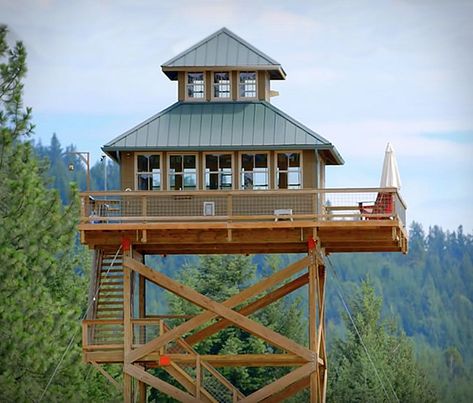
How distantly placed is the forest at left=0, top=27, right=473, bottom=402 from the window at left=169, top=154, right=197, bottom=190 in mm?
3907

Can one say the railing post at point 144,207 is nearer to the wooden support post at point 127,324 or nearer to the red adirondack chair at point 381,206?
the wooden support post at point 127,324

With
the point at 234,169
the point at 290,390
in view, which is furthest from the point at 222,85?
the point at 290,390

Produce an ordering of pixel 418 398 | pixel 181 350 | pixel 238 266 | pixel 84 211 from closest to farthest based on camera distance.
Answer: pixel 84 211
pixel 181 350
pixel 418 398
pixel 238 266

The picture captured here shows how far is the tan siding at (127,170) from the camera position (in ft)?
132

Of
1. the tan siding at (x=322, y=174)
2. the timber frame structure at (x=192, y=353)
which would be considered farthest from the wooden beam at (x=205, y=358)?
the tan siding at (x=322, y=174)

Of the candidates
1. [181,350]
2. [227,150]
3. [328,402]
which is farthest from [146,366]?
[328,402]

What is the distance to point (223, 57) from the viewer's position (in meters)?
41.8

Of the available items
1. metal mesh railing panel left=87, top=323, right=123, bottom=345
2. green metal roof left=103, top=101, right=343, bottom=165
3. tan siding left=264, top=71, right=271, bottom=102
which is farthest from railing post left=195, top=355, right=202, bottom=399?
tan siding left=264, top=71, right=271, bottom=102

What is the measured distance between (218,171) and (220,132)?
87 cm

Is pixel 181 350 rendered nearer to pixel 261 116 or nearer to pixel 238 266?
pixel 261 116

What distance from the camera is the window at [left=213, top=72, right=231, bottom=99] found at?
41.7 meters

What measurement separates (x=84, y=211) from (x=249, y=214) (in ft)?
11.7

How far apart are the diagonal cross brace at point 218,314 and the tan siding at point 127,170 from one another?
5.37ft

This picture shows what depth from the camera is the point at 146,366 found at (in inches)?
1641
